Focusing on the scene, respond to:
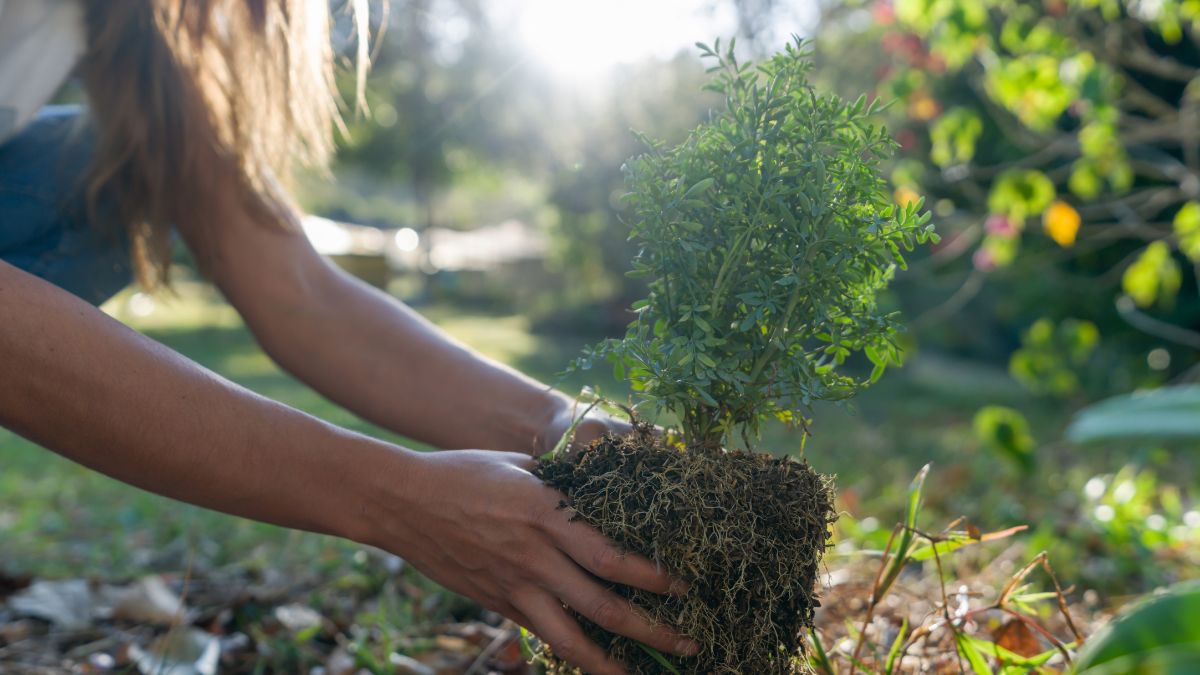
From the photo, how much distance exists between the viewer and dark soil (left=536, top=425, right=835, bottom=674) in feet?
3.92

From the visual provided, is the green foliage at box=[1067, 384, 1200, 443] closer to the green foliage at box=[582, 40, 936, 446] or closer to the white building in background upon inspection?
the green foliage at box=[582, 40, 936, 446]

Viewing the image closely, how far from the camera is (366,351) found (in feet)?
6.40

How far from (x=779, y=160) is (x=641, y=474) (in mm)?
469

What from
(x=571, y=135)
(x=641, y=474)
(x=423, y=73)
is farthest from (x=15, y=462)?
(x=423, y=73)

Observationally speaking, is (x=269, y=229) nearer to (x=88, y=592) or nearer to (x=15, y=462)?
(x=88, y=592)

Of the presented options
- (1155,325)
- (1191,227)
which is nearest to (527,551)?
(1191,227)

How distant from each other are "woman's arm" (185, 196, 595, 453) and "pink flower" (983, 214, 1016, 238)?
3.74 metres

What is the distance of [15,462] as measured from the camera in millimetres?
4602

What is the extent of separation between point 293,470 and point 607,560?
45cm

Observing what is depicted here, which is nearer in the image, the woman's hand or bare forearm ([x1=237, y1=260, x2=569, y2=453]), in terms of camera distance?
the woman's hand

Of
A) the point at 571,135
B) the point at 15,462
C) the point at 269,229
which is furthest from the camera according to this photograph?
the point at 571,135

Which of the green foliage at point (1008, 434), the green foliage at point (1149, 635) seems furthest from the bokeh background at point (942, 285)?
the green foliage at point (1149, 635)

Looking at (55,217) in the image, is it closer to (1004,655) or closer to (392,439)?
(1004,655)

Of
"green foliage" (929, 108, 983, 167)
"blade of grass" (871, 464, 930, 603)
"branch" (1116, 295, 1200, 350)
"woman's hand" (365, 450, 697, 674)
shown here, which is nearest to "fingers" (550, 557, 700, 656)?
"woman's hand" (365, 450, 697, 674)
